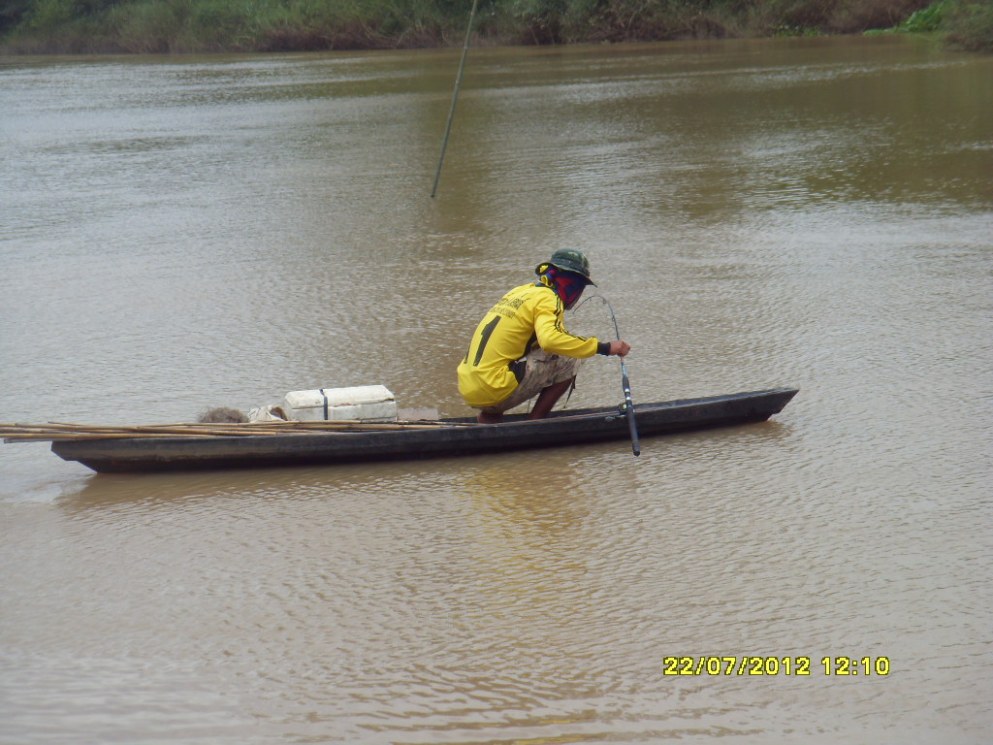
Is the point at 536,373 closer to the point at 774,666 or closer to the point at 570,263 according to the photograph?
the point at 570,263

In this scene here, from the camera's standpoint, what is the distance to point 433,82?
2862cm

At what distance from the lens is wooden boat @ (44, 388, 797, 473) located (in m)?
6.53

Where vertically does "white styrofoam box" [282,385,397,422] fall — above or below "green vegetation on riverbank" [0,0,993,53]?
below

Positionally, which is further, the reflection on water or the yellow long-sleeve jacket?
the yellow long-sleeve jacket

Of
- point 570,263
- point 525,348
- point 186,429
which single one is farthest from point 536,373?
point 186,429

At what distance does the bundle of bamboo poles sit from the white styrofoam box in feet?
0.33

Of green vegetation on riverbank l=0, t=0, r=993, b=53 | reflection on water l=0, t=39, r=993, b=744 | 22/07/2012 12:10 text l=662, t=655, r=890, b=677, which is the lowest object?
22/07/2012 12:10 text l=662, t=655, r=890, b=677

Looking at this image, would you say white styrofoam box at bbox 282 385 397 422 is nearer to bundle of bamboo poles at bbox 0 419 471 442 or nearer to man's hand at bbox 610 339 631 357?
bundle of bamboo poles at bbox 0 419 471 442

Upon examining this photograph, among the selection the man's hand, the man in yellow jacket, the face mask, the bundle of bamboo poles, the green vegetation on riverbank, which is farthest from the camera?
the green vegetation on riverbank

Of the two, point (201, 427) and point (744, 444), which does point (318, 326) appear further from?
point (744, 444)

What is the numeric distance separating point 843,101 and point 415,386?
14.0 m

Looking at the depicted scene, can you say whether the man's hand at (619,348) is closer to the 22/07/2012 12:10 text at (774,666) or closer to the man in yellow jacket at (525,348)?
the man in yellow jacket at (525,348)

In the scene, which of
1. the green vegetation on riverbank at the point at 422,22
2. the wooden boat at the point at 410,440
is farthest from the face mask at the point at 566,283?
the green vegetation on riverbank at the point at 422,22

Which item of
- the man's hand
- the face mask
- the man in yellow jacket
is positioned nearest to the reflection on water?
the man in yellow jacket
